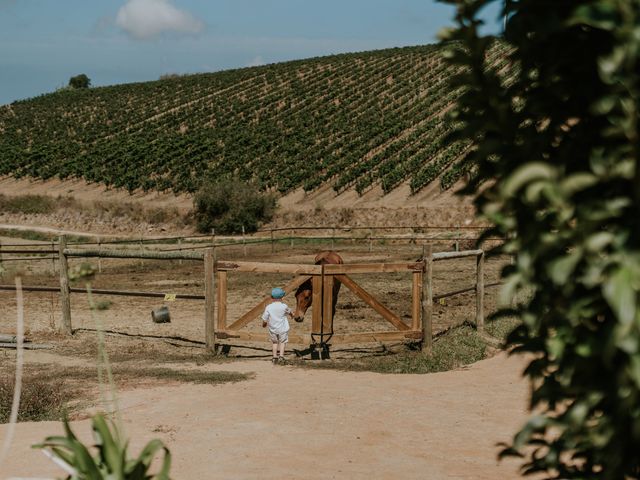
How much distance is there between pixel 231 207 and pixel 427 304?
28.1 meters

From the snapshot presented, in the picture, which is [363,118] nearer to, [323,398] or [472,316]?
[472,316]

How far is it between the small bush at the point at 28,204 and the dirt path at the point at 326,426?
39888 mm

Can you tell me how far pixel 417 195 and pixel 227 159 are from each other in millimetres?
15585

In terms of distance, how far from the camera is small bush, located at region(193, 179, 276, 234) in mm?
37781

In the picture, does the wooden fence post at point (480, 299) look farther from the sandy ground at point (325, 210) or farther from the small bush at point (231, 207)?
the small bush at point (231, 207)

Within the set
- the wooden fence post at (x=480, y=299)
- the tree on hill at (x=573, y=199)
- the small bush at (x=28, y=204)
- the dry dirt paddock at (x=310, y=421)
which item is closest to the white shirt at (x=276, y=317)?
the dry dirt paddock at (x=310, y=421)

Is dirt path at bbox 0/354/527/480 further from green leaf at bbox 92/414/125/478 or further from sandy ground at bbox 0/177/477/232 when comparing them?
sandy ground at bbox 0/177/477/232

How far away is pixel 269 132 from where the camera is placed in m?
57.1

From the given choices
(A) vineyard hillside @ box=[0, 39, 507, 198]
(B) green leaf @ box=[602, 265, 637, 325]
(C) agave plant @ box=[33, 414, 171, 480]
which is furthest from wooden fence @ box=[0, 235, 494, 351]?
(A) vineyard hillside @ box=[0, 39, 507, 198]

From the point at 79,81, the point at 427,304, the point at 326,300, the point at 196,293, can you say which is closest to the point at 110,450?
the point at 326,300

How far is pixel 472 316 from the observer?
13742mm

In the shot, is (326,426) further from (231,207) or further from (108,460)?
(231,207)

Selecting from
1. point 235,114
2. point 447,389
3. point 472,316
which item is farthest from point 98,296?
point 235,114

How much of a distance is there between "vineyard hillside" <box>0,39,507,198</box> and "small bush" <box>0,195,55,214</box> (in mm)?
5361
